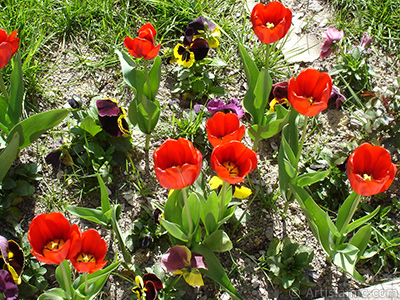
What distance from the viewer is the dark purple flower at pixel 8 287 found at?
1843 mm

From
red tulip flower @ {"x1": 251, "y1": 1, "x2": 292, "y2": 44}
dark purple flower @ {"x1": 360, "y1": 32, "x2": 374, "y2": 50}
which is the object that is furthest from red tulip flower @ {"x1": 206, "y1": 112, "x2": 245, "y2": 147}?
dark purple flower @ {"x1": 360, "y1": 32, "x2": 374, "y2": 50}

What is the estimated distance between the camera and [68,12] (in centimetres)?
280

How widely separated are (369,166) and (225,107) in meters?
0.88

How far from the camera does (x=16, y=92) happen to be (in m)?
2.14

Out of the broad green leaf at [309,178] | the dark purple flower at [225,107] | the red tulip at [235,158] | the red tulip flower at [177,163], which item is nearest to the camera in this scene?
the red tulip flower at [177,163]

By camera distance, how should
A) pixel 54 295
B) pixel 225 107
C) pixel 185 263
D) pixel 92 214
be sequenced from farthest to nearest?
pixel 225 107, pixel 92 214, pixel 185 263, pixel 54 295

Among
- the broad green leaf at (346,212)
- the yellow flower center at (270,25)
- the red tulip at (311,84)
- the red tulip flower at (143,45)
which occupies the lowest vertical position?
the broad green leaf at (346,212)

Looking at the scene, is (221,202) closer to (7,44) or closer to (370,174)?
(370,174)

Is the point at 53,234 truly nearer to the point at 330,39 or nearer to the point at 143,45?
the point at 143,45

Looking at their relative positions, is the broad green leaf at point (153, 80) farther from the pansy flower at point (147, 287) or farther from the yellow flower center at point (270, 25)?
the pansy flower at point (147, 287)

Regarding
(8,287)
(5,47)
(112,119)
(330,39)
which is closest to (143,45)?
(112,119)

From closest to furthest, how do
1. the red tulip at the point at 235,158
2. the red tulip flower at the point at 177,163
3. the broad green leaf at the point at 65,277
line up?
the red tulip flower at the point at 177,163
the red tulip at the point at 235,158
the broad green leaf at the point at 65,277

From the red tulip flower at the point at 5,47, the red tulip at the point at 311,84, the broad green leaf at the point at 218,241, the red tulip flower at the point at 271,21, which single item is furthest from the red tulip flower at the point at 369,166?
the red tulip flower at the point at 5,47

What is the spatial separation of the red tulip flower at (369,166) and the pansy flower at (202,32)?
123cm
